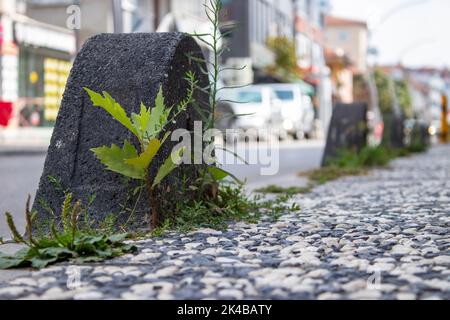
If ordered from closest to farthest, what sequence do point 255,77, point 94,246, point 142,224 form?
point 94,246, point 142,224, point 255,77

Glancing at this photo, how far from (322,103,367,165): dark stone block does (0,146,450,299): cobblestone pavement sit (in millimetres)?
6717

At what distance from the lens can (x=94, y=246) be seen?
3791 millimetres

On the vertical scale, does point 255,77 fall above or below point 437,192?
above

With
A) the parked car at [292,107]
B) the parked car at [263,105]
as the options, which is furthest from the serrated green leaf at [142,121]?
the parked car at [292,107]

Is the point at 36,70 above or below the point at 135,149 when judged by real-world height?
above

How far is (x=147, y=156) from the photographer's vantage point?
14.3ft

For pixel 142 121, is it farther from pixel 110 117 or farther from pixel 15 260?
pixel 15 260

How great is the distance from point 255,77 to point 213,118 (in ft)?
136

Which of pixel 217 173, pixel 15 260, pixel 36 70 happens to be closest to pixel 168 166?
pixel 217 173

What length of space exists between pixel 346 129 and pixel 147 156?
8.20 meters

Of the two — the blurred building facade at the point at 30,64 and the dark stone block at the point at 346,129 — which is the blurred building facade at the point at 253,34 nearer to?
the blurred building facade at the point at 30,64
